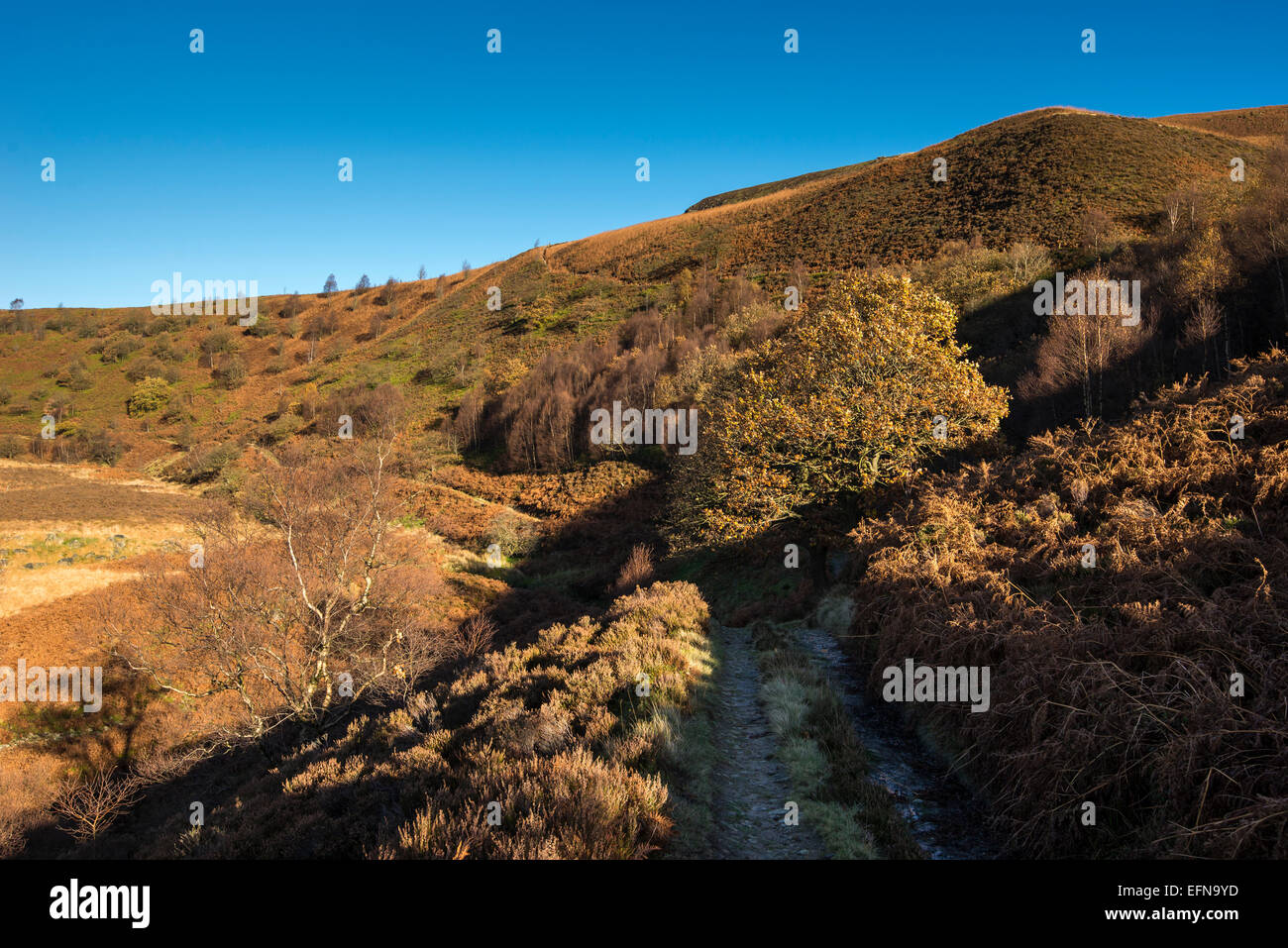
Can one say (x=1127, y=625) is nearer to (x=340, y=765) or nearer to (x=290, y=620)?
(x=340, y=765)

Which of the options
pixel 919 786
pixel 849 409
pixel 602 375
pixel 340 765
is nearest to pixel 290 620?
pixel 340 765

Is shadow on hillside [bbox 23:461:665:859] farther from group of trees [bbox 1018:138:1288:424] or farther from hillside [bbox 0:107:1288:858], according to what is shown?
group of trees [bbox 1018:138:1288:424]

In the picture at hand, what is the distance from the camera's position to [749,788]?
6949 millimetres

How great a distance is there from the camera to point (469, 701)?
10617 mm

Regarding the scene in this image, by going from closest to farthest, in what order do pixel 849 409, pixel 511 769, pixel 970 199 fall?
pixel 511 769, pixel 849 409, pixel 970 199

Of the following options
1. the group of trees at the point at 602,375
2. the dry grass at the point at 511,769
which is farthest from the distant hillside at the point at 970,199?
the dry grass at the point at 511,769

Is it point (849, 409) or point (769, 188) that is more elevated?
point (769, 188)

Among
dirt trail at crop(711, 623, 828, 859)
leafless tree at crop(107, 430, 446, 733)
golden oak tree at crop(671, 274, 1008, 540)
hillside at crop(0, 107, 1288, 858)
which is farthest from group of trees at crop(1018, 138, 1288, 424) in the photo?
leafless tree at crop(107, 430, 446, 733)

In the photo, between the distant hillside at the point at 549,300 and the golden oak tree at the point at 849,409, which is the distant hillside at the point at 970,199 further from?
the golden oak tree at the point at 849,409

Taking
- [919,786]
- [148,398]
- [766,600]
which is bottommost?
[766,600]

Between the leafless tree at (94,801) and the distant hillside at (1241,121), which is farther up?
the distant hillside at (1241,121)

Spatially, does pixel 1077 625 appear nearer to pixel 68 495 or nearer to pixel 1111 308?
pixel 1111 308

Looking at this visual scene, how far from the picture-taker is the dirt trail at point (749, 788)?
5609 millimetres

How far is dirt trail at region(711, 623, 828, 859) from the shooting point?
5609mm
